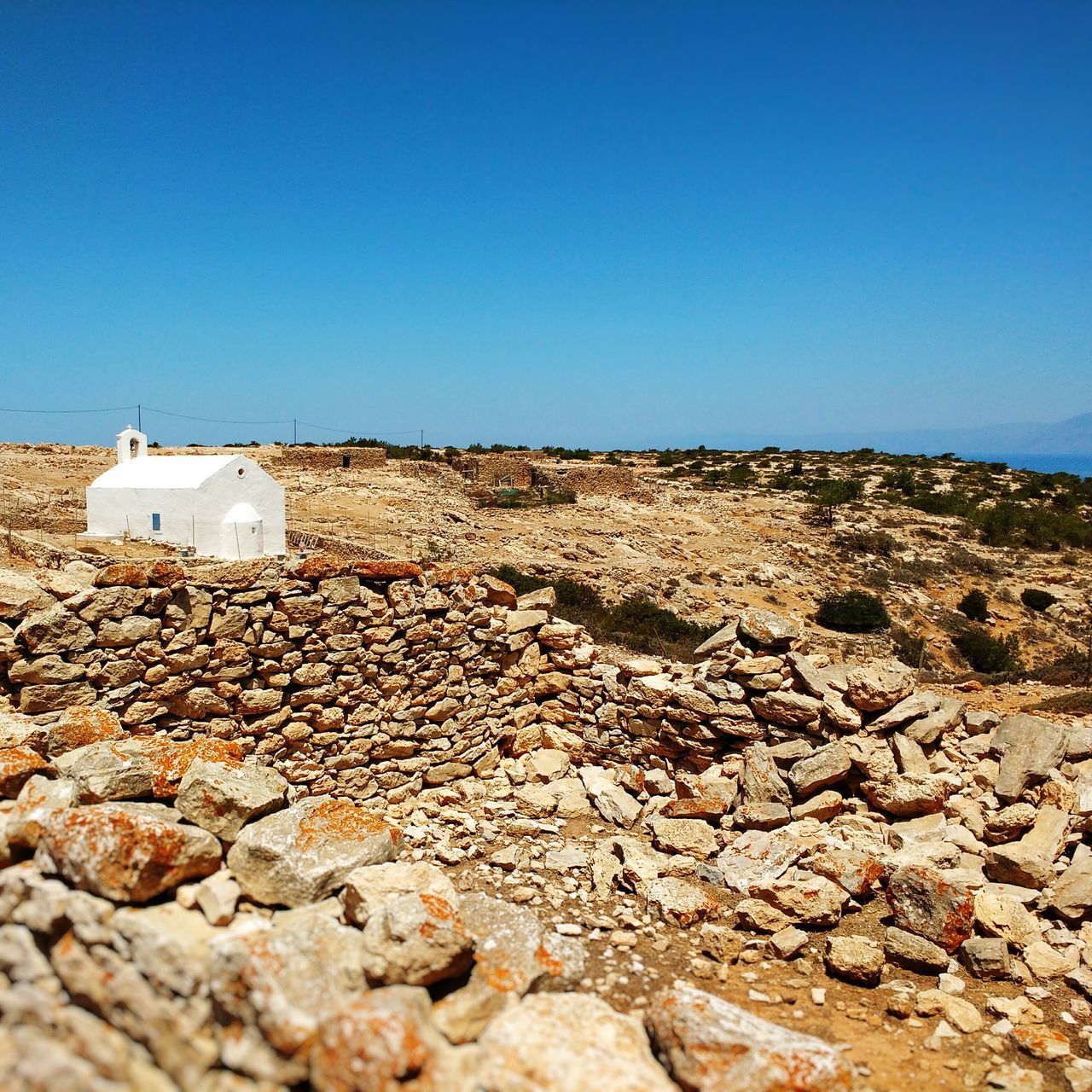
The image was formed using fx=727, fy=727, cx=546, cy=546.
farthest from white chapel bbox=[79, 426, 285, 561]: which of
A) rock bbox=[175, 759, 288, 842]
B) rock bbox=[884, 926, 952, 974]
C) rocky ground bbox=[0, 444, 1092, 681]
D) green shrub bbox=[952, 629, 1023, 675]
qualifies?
green shrub bbox=[952, 629, 1023, 675]

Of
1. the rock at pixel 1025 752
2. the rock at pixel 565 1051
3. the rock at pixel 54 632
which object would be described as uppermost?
the rock at pixel 54 632

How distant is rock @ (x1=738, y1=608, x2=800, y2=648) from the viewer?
7.80 m

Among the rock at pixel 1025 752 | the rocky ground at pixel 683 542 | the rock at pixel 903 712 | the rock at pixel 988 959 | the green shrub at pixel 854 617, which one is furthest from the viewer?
the rocky ground at pixel 683 542

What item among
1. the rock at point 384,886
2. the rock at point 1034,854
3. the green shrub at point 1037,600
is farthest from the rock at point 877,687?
the green shrub at point 1037,600

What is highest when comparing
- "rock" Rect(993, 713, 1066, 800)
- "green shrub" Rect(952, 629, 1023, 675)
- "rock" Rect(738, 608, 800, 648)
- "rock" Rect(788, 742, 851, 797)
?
"rock" Rect(738, 608, 800, 648)

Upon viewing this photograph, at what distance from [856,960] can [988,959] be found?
911mm

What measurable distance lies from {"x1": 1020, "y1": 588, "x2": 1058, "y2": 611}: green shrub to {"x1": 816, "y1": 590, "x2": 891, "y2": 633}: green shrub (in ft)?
19.8

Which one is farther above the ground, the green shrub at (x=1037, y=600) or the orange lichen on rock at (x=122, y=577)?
the orange lichen on rock at (x=122, y=577)

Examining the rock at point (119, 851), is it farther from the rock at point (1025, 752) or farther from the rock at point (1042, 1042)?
the rock at point (1025, 752)

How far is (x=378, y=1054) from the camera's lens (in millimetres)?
2303

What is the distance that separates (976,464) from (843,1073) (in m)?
53.9

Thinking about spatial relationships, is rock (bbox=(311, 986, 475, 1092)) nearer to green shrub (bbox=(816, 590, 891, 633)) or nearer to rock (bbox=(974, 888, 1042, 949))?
rock (bbox=(974, 888, 1042, 949))

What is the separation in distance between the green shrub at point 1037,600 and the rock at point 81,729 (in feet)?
81.0

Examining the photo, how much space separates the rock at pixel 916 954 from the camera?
4.75 meters
